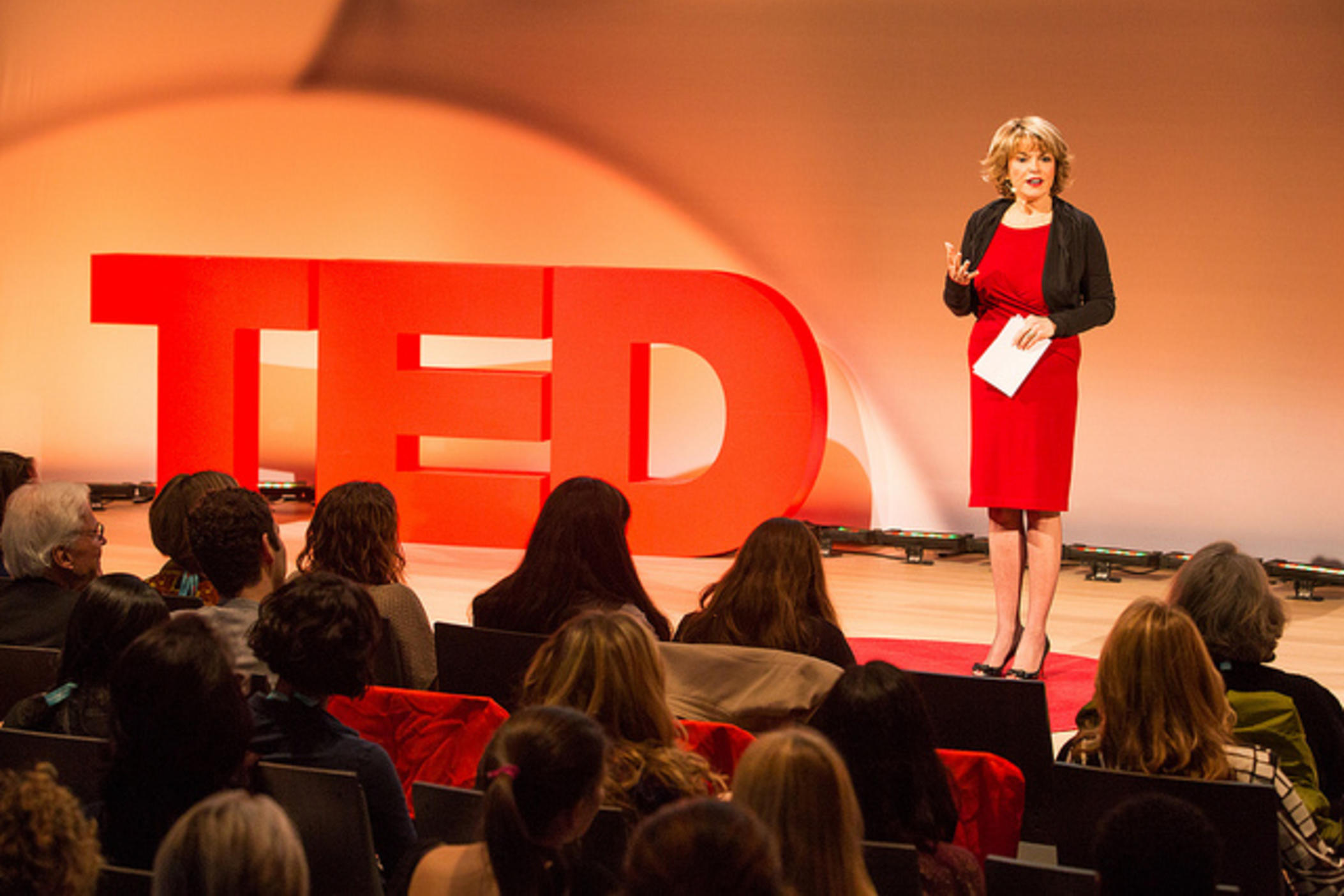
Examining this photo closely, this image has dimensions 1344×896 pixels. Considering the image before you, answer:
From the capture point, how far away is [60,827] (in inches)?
62.7

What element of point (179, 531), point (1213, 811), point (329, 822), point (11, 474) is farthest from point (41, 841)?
point (11, 474)

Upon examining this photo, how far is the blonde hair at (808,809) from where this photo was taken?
170 cm

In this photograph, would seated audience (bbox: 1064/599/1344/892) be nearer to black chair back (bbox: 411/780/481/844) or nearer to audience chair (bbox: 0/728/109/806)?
black chair back (bbox: 411/780/481/844)

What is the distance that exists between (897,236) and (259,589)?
479 centimetres

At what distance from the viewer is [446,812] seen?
2.19 m

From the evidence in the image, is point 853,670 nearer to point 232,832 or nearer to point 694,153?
point 232,832

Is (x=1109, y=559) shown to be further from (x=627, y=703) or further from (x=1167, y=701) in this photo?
(x=627, y=703)

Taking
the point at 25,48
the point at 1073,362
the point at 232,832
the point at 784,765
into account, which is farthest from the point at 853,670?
the point at 25,48

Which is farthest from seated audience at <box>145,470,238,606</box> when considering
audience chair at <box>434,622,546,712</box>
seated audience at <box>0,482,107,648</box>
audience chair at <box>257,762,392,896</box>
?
audience chair at <box>257,762,392,896</box>

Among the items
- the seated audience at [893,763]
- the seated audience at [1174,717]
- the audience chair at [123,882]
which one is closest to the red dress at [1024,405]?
the seated audience at [1174,717]

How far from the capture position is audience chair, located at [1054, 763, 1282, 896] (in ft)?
7.27

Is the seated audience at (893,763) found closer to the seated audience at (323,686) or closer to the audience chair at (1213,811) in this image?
the audience chair at (1213,811)

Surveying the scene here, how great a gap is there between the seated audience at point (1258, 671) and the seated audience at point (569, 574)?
1154mm

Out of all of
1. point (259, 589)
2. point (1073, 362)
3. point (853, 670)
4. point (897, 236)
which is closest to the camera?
point (853, 670)
